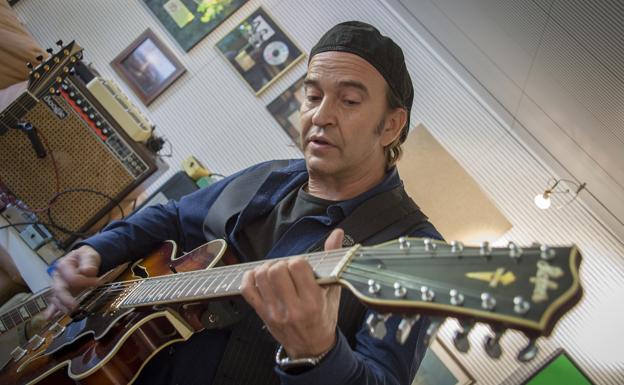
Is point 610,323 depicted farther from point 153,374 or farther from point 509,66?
point 153,374

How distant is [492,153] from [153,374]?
2.46m

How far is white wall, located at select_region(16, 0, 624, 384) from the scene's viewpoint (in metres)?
2.68

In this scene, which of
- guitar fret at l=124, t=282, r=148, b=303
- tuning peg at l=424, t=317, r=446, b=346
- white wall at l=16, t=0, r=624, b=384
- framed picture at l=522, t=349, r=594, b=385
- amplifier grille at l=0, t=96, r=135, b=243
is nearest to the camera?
tuning peg at l=424, t=317, r=446, b=346

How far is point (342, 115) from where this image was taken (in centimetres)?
152

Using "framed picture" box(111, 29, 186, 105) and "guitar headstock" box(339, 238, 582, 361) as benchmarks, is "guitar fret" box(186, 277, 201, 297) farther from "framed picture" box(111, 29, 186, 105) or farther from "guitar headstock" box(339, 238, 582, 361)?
"framed picture" box(111, 29, 186, 105)

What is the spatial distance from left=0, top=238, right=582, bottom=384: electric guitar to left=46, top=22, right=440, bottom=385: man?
125 mm

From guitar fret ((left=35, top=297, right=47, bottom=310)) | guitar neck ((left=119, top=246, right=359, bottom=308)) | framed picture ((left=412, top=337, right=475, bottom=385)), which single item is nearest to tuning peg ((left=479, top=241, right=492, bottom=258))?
guitar neck ((left=119, top=246, right=359, bottom=308))

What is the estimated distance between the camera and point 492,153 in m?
2.98

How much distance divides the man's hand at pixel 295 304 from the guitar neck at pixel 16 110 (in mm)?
1554

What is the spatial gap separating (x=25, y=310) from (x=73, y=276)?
487 millimetres

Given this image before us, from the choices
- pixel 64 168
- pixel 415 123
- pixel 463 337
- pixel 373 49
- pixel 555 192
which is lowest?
pixel 555 192

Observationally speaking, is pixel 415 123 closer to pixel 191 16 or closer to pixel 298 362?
pixel 191 16

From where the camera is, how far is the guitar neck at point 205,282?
3.12 feet

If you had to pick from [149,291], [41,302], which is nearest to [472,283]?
[149,291]
